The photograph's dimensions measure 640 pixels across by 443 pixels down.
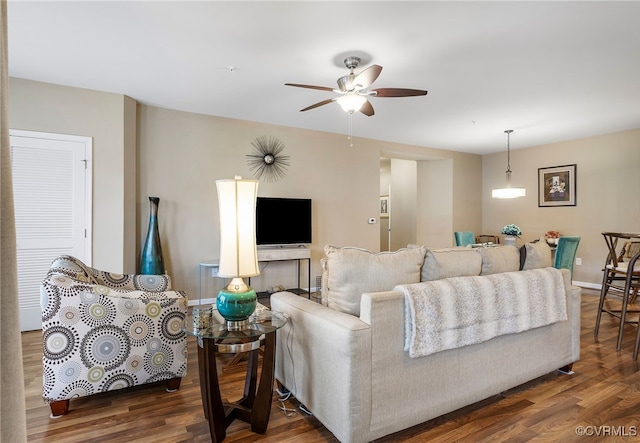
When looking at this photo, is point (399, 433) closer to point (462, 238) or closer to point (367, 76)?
point (367, 76)

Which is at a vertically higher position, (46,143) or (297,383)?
(46,143)

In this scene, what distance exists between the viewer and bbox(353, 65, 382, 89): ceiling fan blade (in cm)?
249

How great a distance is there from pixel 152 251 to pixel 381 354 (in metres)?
3.13

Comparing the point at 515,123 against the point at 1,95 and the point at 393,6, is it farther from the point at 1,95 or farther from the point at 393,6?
the point at 1,95

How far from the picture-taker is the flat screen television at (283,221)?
15.5 feet

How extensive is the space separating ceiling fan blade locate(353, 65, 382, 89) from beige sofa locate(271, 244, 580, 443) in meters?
1.31

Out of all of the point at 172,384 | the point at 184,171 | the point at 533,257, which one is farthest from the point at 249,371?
the point at 184,171

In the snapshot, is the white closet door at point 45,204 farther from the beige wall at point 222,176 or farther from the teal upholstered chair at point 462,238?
the teal upholstered chair at point 462,238

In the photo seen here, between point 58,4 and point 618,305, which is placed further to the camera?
point 618,305

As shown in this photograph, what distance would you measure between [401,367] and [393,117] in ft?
11.8

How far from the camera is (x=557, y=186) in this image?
6.09 meters

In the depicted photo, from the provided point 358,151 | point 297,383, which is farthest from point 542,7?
point 358,151

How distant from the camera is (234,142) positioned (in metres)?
4.74

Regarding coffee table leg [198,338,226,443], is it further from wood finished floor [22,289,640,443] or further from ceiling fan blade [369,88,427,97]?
ceiling fan blade [369,88,427,97]
